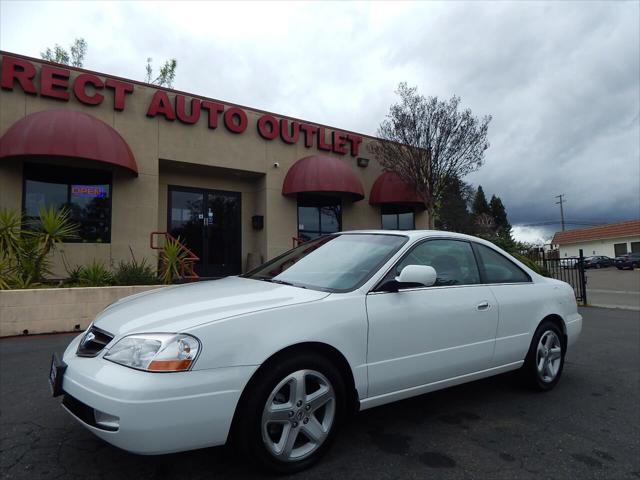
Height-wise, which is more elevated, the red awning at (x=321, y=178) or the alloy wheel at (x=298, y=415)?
the red awning at (x=321, y=178)

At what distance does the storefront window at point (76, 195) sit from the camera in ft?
31.9

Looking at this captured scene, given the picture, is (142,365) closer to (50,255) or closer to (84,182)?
(50,255)

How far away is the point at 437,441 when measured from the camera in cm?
278

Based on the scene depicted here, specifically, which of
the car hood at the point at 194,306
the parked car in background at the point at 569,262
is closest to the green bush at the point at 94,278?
the car hood at the point at 194,306

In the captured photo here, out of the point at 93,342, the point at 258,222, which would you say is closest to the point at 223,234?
the point at 258,222

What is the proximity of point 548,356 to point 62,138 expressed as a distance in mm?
9654

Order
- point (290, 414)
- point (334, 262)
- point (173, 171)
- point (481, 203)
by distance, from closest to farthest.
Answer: point (290, 414) → point (334, 262) → point (173, 171) → point (481, 203)

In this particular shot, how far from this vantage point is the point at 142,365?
203cm

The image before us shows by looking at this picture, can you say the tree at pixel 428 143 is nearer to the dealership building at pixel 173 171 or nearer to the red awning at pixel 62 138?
the dealership building at pixel 173 171

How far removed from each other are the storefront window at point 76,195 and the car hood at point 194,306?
8627mm

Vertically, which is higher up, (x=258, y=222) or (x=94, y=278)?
(x=258, y=222)

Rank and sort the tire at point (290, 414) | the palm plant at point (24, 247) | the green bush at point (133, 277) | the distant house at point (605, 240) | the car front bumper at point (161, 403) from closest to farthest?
the car front bumper at point (161, 403) → the tire at point (290, 414) → the palm plant at point (24, 247) → the green bush at point (133, 277) → the distant house at point (605, 240)

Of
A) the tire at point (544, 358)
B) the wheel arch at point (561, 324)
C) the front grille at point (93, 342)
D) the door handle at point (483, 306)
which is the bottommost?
the tire at point (544, 358)

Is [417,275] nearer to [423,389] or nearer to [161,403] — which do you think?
[423,389]
